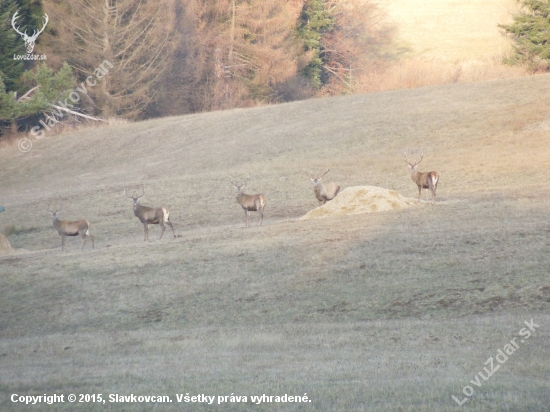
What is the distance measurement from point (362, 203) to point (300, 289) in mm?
7615

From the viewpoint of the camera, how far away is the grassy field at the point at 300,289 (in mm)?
9773

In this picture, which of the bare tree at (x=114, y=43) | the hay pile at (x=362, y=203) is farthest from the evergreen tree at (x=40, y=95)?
the hay pile at (x=362, y=203)

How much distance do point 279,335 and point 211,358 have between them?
1896 mm

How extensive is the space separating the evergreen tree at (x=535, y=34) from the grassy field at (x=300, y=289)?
1783cm

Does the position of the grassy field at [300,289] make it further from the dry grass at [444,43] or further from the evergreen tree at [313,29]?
the evergreen tree at [313,29]

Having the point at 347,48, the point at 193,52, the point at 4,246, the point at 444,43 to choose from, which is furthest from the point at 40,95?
the point at 444,43

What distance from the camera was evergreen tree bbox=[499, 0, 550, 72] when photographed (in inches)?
2096

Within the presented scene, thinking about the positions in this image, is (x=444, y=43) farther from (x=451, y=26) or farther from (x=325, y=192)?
(x=325, y=192)

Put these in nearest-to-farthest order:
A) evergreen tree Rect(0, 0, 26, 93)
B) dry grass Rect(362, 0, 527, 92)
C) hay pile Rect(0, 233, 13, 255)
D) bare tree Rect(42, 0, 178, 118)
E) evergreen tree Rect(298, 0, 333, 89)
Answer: hay pile Rect(0, 233, 13, 255) → evergreen tree Rect(0, 0, 26, 93) → bare tree Rect(42, 0, 178, 118) → dry grass Rect(362, 0, 527, 92) → evergreen tree Rect(298, 0, 333, 89)

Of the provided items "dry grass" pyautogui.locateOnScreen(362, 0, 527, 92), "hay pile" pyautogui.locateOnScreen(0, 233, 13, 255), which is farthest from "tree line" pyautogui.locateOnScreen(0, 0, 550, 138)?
"hay pile" pyautogui.locateOnScreen(0, 233, 13, 255)

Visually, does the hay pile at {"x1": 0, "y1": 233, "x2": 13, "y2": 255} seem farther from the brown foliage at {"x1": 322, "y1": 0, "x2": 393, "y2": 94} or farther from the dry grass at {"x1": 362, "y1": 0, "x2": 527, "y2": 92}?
the brown foliage at {"x1": 322, "y1": 0, "x2": 393, "y2": 94}

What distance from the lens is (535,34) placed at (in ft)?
177

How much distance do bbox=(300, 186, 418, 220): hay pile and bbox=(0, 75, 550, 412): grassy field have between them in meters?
1.05

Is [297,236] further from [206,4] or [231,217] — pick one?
[206,4]
